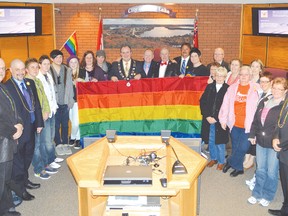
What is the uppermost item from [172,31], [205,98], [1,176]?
[172,31]

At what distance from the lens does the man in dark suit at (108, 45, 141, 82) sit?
264 inches

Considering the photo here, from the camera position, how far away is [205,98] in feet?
19.2

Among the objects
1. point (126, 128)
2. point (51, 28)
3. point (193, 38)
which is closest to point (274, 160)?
point (126, 128)

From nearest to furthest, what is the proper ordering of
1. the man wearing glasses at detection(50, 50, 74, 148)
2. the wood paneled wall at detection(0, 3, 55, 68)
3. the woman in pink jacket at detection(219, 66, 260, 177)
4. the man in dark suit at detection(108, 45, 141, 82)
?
the woman in pink jacket at detection(219, 66, 260, 177) < the man wearing glasses at detection(50, 50, 74, 148) < the man in dark suit at detection(108, 45, 141, 82) < the wood paneled wall at detection(0, 3, 55, 68)

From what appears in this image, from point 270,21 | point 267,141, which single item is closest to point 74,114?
point 267,141

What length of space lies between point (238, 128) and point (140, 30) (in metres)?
5.19

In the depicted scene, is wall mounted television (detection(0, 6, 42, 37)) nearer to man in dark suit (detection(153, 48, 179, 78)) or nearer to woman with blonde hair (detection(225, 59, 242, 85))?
man in dark suit (detection(153, 48, 179, 78))

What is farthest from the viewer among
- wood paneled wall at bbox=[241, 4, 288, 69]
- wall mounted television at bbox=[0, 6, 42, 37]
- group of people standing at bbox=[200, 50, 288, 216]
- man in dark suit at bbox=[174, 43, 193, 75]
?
wood paneled wall at bbox=[241, 4, 288, 69]

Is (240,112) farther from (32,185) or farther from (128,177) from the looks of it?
(32,185)

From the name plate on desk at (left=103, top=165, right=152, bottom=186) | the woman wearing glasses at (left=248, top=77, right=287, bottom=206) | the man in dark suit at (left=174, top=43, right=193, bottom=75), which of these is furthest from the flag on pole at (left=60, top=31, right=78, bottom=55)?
the name plate on desk at (left=103, top=165, right=152, bottom=186)

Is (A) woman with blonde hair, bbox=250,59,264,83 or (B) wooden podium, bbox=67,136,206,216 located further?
(A) woman with blonde hair, bbox=250,59,264,83

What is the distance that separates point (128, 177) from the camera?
3.29 metres

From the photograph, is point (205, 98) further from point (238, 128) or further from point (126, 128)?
point (126, 128)

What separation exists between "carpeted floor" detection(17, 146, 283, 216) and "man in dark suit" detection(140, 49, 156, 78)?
207 cm
